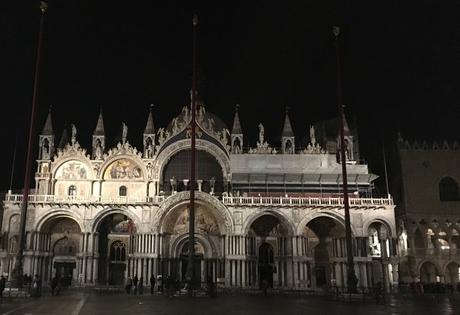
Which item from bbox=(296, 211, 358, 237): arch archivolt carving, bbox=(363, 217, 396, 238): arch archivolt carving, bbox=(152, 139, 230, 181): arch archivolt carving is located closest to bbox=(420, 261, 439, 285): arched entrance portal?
bbox=(363, 217, 396, 238): arch archivolt carving

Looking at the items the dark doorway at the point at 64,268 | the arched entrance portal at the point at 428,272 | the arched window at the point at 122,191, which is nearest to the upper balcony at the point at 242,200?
the arched window at the point at 122,191

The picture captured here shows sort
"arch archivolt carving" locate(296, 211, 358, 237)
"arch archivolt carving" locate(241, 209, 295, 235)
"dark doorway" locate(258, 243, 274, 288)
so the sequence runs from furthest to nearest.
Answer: "dark doorway" locate(258, 243, 274, 288) → "arch archivolt carving" locate(296, 211, 358, 237) → "arch archivolt carving" locate(241, 209, 295, 235)

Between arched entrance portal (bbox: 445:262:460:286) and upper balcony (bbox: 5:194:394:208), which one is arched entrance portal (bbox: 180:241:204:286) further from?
arched entrance portal (bbox: 445:262:460:286)

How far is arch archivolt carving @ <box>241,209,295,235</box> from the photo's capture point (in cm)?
4970

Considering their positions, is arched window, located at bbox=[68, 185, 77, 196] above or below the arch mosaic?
below

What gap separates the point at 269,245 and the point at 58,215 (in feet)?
73.9

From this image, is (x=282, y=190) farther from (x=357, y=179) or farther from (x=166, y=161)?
(x=166, y=161)

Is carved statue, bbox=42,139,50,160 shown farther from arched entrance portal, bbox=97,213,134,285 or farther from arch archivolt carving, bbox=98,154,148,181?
arched entrance portal, bbox=97,213,134,285

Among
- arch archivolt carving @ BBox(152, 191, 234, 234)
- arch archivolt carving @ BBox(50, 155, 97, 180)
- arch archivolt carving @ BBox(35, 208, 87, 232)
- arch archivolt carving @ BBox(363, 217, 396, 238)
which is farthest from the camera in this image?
arch archivolt carving @ BBox(50, 155, 97, 180)

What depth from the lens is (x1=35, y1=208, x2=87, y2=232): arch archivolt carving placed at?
49000 mm

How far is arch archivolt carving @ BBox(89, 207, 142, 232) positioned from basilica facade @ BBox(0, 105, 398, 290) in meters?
0.10

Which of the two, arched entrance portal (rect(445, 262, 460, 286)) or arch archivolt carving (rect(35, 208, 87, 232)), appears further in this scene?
arched entrance portal (rect(445, 262, 460, 286))

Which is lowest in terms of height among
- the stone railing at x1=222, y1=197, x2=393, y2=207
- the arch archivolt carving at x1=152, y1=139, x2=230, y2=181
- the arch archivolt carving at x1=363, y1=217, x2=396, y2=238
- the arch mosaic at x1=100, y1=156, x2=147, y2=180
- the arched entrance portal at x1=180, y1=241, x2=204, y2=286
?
the arched entrance portal at x1=180, y1=241, x2=204, y2=286

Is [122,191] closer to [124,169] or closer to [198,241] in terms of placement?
[124,169]
